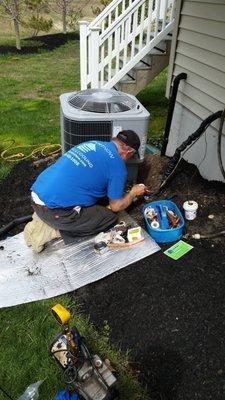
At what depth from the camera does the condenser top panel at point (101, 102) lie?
4.25 meters

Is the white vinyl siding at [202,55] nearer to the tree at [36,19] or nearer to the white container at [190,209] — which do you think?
the white container at [190,209]

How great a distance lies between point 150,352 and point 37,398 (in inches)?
33.5

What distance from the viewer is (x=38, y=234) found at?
12.0 feet

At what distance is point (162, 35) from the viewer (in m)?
6.84

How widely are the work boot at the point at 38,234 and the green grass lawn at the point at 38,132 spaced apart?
2.23 ft

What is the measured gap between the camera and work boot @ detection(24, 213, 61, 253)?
11.9 feet

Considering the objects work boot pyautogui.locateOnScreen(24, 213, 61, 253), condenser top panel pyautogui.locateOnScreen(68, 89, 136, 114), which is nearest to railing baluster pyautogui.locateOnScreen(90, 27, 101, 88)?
condenser top panel pyautogui.locateOnScreen(68, 89, 136, 114)

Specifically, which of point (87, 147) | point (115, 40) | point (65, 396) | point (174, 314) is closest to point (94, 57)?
point (115, 40)

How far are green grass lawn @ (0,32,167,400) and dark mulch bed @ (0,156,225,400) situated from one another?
0.53 ft

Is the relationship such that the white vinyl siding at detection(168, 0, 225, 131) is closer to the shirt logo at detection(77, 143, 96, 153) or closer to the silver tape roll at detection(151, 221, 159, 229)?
the silver tape roll at detection(151, 221, 159, 229)

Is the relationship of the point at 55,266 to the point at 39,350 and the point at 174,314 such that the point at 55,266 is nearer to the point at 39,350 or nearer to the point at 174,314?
the point at 39,350

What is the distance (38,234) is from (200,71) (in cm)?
301

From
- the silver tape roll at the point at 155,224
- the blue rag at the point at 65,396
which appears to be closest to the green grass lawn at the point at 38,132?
the blue rag at the point at 65,396

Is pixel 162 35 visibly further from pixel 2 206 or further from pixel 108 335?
pixel 108 335
